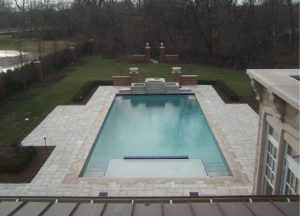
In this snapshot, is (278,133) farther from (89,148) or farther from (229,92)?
(229,92)

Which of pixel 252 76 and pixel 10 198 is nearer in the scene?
pixel 10 198

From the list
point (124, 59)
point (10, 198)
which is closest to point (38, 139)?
point (10, 198)

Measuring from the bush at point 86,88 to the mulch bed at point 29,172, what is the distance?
22.6 feet

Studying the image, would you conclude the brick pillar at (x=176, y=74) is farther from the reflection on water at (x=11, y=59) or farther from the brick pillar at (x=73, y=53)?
the brick pillar at (x=73, y=53)

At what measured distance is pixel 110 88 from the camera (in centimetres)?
2158

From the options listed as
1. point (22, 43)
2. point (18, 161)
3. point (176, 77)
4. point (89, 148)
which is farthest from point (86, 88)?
point (22, 43)

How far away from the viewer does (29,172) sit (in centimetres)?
1043

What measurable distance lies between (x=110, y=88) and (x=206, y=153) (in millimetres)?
10505

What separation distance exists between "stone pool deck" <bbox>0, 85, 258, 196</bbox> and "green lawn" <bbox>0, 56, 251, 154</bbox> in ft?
2.46

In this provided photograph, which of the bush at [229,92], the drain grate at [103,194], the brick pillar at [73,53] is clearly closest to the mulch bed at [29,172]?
the drain grate at [103,194]

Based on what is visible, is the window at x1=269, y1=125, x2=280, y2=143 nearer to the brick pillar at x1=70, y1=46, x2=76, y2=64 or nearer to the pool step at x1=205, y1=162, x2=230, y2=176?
the pool step at x1=205, y1=162, x2=230, y2=176

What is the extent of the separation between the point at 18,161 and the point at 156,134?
592 cm

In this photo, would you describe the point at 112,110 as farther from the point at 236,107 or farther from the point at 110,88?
the point at 236,107

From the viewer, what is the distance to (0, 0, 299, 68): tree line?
1110 inches
